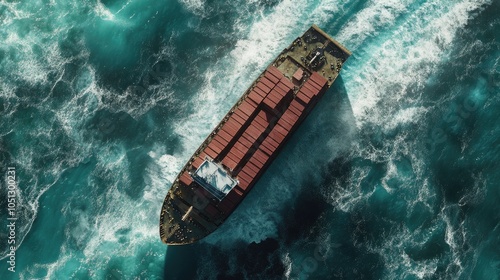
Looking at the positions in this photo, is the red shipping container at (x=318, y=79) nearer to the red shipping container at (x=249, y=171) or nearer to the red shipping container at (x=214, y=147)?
the red shipping container at (x=249, y=171)

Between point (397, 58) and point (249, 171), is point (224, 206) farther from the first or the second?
point (397, 58)

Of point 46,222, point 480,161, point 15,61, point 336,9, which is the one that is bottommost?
point 46,222

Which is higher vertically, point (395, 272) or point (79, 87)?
point (395, 272)

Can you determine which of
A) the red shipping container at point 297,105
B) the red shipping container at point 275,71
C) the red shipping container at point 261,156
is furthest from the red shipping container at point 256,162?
the red shipping container at point 275,71

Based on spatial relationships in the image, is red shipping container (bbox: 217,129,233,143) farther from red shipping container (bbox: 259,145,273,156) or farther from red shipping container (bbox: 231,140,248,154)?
red shipping container (bbox: 259,145,273,156)

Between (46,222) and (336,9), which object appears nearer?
(46,222)

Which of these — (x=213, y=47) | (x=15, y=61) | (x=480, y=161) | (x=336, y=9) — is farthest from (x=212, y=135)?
(x=480, y=161)

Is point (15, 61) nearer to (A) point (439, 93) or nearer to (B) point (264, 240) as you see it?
(B) point (264, 240)
